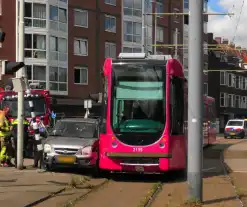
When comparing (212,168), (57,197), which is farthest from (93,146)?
(212,168)

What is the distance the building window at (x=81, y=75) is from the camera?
48.2m

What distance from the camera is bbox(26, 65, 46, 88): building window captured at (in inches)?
1702

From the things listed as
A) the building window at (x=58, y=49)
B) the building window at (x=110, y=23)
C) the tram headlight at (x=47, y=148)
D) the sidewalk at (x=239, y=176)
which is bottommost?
the sidewalk at (x=239, y=176)

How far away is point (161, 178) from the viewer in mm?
14203

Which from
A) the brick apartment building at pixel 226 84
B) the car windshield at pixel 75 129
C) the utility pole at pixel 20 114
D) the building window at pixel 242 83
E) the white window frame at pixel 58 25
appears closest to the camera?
the utility pole at pixel 20 114

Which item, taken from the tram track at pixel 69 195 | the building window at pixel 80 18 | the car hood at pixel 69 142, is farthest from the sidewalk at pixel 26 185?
the building window at pixel 80 18

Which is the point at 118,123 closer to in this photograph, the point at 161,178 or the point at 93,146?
the point at 93,146

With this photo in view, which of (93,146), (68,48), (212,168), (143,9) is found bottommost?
(212,168)

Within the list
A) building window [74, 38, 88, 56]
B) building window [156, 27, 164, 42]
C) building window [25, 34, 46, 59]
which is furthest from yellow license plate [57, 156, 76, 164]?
building window [156, 27, 164, 42]

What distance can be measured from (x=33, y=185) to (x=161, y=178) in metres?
4.17

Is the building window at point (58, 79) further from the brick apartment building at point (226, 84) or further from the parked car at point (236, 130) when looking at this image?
the brick apartment building at point (226, 84)

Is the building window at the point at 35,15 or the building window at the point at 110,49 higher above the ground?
the building window at the point at 35,15

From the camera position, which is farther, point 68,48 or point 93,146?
point 68,48

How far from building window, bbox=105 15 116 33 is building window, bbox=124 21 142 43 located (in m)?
2.00
